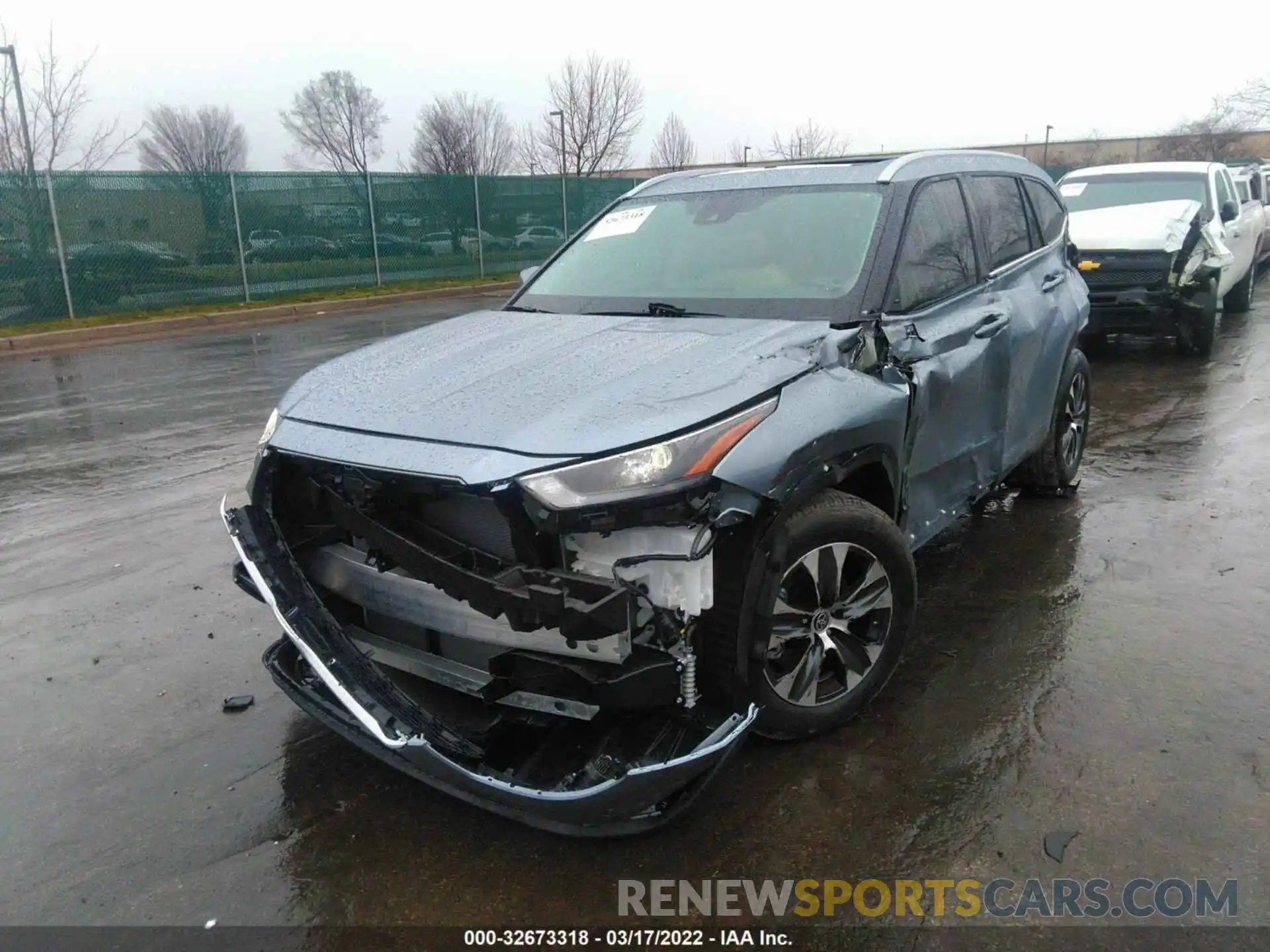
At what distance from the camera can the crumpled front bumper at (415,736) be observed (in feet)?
7.77

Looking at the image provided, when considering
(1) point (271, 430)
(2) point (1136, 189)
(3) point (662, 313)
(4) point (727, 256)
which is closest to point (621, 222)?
(4) point (727, 256)

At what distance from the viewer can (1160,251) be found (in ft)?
29.9

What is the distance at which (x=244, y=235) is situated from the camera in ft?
56.0

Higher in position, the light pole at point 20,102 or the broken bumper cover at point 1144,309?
the light pole at point 20,102

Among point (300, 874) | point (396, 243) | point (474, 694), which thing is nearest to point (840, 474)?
point (474, 694)

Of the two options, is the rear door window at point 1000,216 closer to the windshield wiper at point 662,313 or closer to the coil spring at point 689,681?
the windshield wiper at point 662,313

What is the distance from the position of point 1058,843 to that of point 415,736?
1.81 m

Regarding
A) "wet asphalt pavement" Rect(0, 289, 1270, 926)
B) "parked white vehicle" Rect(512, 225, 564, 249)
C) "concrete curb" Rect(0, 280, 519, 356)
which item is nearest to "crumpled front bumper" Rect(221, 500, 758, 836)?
"wet asphalt pavement" Rect(0, 289, 1270, 926)

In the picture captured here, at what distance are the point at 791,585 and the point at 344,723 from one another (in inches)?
55.4

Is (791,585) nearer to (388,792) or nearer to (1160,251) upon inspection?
(388,792)

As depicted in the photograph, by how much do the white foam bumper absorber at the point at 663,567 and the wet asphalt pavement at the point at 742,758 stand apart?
745mm

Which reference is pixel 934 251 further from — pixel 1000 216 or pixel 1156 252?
pixel 1156 252

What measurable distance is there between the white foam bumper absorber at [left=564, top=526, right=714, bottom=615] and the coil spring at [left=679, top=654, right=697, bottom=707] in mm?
136

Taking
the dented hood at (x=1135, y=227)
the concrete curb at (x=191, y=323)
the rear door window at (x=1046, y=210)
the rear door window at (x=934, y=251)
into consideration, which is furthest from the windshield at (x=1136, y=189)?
the concrete curb at (x=191, y=323)
